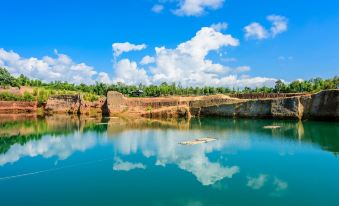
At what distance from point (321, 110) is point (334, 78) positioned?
2474cm

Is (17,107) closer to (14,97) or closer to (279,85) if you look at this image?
(14,97)


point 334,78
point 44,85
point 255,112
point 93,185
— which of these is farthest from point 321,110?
point 44,85

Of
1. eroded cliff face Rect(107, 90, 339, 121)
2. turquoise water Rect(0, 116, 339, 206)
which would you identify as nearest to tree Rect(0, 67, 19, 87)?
eroded cliff face Rect(107, 90, 339, 121)

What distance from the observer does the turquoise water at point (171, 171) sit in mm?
14922

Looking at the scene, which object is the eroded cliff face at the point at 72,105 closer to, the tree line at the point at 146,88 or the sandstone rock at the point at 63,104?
the sandstone rock at the point at 63,104

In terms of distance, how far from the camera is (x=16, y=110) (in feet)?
260

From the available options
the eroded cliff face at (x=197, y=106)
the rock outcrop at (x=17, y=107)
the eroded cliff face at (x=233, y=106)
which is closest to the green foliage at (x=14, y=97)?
the rock outcrop at (x=17, y=107)

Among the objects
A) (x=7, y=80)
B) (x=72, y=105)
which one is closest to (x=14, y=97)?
(x=72, y=105)

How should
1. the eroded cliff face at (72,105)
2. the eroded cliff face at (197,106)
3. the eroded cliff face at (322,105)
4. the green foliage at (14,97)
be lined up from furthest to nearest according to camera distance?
the green foliage at (14,97) < the eroded cliff face at (72,105) < the eroded cliff face at (197,106) < the eroded cliff face at (322,105)

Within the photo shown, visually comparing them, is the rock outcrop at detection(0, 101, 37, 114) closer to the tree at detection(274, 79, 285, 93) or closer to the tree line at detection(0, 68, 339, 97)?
the tree line at detection(0, 68, 339, 97)

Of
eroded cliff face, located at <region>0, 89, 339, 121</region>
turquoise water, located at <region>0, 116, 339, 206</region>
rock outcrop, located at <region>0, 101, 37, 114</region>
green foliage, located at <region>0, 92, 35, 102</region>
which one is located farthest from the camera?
green foliage, located at <region>0, 92, 35, 102</region>

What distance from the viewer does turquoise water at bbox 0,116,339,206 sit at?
14922mm

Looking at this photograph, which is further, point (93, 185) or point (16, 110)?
point (16, 110)

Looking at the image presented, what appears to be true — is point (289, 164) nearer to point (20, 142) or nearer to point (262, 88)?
point (20, 142)
